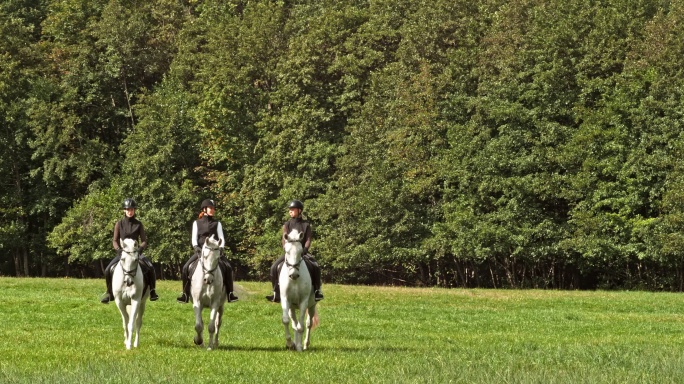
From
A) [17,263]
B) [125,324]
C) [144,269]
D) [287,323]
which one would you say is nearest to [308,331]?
[287,323]

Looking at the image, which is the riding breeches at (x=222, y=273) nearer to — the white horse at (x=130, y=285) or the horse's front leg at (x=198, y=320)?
the horse's front leg at (x=198, y=320)

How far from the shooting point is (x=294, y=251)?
76.6 feet

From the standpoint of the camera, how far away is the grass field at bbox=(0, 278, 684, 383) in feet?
60.8

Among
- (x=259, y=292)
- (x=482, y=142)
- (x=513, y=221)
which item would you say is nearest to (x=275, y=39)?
(x=482, y=142)

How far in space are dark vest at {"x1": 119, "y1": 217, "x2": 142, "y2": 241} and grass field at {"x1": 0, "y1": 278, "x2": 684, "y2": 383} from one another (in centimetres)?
Answer: 230

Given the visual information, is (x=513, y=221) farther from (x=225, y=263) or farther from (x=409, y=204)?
(x=225, y=263)

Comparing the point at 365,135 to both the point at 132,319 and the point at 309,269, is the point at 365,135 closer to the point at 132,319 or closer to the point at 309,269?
the point at 309,269

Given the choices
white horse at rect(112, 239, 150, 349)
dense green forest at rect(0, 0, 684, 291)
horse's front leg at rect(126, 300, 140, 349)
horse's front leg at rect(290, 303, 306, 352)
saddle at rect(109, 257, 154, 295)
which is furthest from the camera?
dense green forest at rect(0, 0, 684, 291)

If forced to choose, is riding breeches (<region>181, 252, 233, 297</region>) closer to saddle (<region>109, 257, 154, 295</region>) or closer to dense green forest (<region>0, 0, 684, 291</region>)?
saddle (<region>109, 257, 154, 295</region>)

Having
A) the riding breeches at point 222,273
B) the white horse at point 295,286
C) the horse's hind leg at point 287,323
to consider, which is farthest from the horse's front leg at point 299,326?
the riding breeches at point 222,273

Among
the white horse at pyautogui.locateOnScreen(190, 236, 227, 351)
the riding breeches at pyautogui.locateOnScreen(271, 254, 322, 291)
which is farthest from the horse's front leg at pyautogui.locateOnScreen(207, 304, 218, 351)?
the riding breeches at pyautogui.locateOnScreen(271, 254, 322, 291)

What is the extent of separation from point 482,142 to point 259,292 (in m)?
29.1

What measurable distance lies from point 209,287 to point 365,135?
51.9 meters

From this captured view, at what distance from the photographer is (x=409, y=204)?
7350 centimetres
